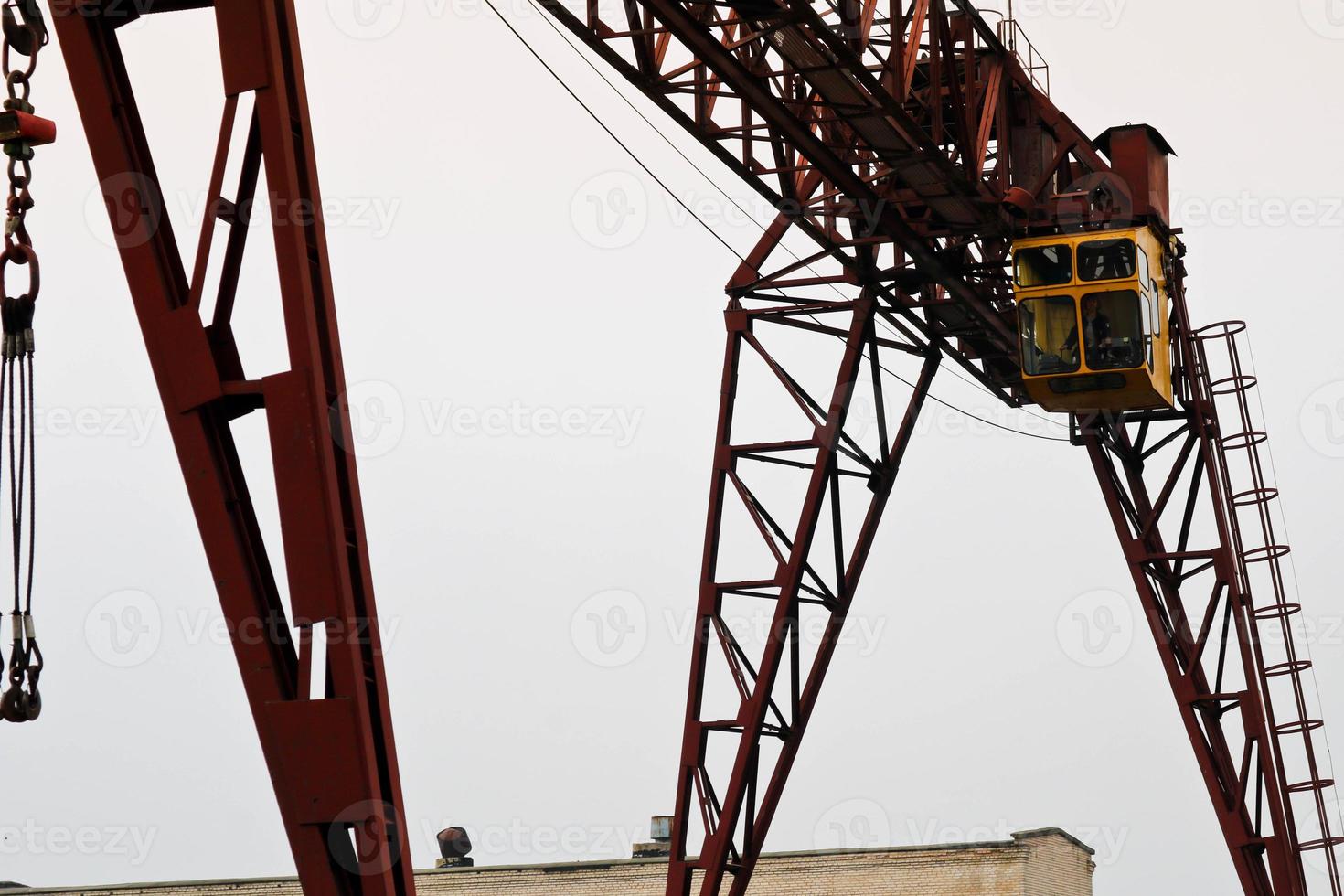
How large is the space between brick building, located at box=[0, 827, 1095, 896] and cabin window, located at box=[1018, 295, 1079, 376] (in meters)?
13.6

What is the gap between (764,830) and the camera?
19.3 metres

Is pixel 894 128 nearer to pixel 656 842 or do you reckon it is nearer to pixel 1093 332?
pixel 1093 332

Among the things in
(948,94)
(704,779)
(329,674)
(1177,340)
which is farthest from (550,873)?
(329,674)

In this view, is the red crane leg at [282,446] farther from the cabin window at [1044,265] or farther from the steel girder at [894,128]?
the cabin window at [1044,265]

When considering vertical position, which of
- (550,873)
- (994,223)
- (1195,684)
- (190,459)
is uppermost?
(994,223)

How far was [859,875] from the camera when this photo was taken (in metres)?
30.6

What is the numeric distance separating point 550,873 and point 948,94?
18378 millimetres

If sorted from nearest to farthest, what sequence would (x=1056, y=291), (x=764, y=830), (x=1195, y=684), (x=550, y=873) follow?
(x=1056, y=291)
(x=764, y=830)
(x=1195, y=684)
(x=550, y=873)

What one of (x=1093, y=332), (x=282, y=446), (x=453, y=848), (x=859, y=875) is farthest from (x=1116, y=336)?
(x=453, y=848)

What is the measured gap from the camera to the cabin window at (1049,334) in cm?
1791

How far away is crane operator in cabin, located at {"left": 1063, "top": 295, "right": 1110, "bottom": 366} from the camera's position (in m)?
17.9

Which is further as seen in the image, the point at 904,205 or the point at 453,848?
the point at 453,848

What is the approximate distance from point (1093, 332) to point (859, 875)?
15237mm

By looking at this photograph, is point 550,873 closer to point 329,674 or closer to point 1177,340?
point 1177,340
